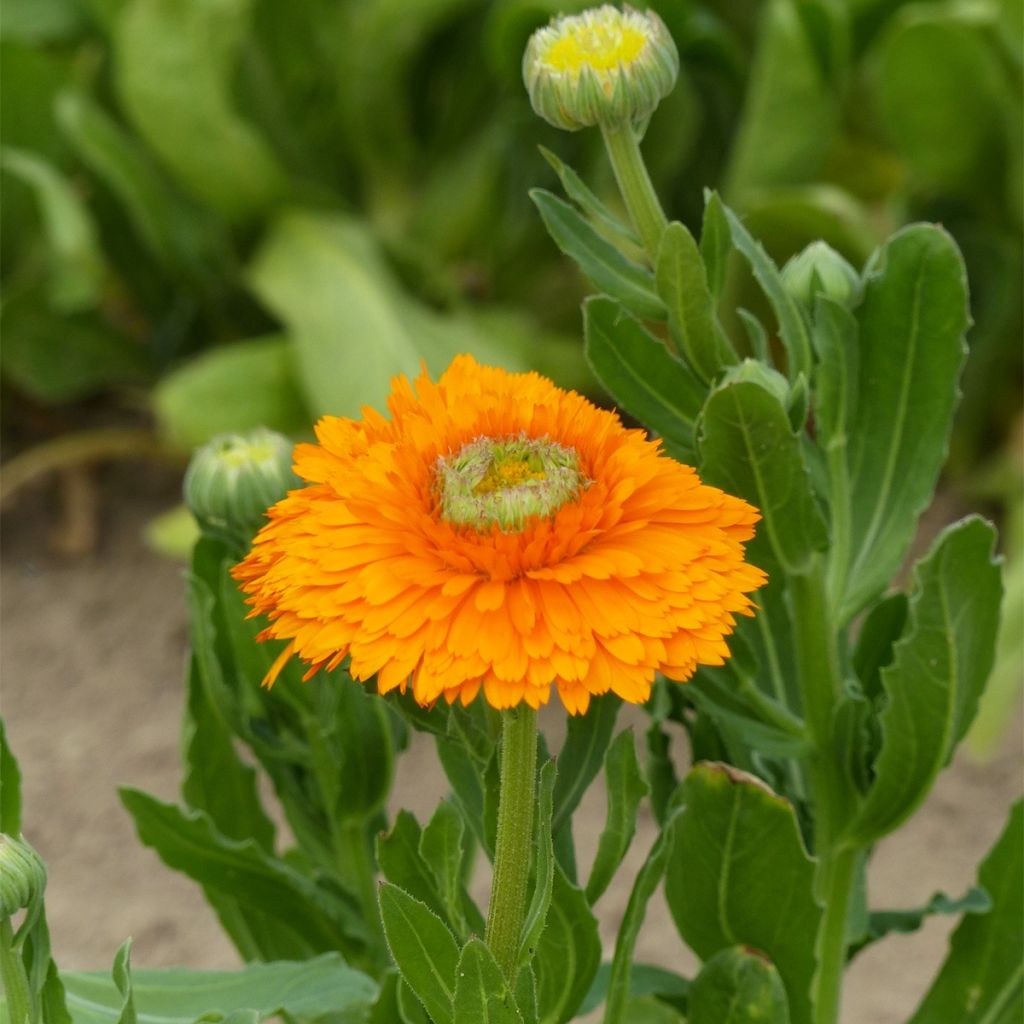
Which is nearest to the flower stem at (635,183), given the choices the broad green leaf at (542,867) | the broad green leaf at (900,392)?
the broad green leaf at (900,392)

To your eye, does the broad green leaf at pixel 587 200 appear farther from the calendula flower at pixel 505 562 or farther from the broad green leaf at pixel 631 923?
the broad green leaf at pixel 631 923

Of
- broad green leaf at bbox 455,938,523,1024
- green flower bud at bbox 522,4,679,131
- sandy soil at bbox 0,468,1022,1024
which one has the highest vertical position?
green flower bud at bbox 522,4,679,131

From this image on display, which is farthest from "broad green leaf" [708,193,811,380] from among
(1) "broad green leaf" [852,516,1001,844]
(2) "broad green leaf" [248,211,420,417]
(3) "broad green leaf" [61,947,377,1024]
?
(2) "broad green leaf" [248,211,420,417]

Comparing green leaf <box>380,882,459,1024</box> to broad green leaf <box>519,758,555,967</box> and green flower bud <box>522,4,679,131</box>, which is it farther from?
green flower bud <box>522,4,679,131</box>

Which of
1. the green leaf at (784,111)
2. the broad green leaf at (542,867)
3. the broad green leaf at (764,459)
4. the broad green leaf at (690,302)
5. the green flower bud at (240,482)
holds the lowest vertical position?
the broad green leaf at (542,867)

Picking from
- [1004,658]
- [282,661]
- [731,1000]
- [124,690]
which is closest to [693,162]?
[1004,658]

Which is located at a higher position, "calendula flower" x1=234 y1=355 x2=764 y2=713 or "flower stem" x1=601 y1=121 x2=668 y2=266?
"flower stem" x1=601 y1=121 x2=668 y2=266

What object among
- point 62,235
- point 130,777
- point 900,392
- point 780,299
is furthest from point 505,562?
point 62,235
